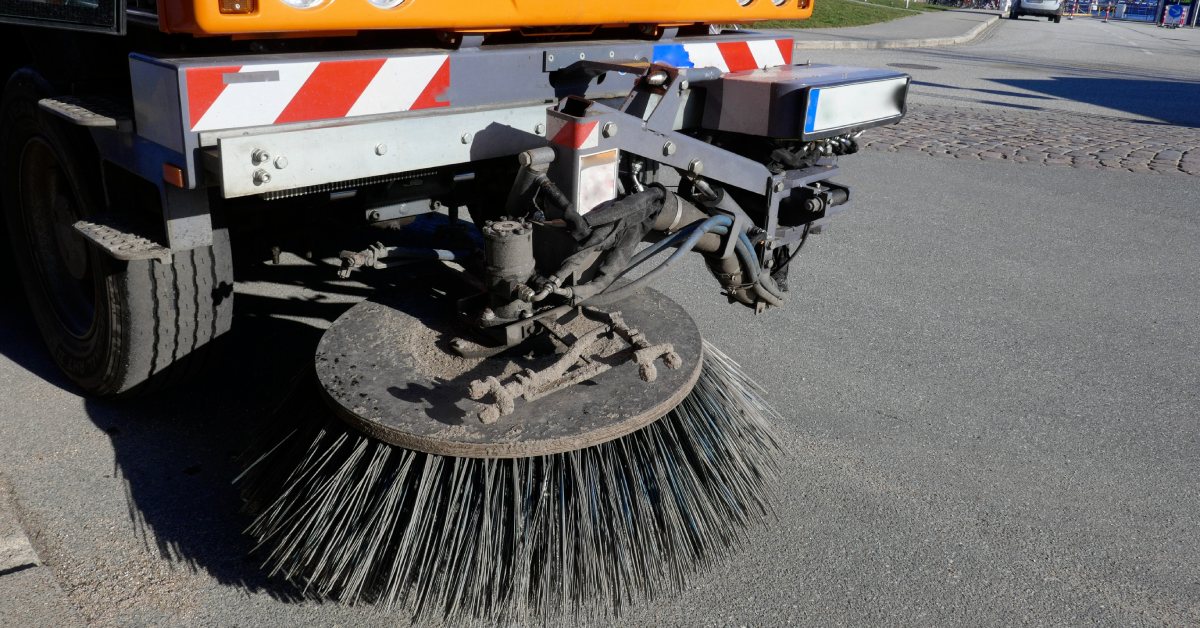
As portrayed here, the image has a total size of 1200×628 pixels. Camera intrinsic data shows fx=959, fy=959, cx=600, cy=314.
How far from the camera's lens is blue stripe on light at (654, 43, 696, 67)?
2.81m

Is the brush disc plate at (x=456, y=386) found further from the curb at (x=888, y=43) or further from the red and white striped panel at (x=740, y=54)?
the curb at (x=888, y=43)

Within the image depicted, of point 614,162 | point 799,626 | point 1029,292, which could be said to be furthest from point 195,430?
point 1029,292

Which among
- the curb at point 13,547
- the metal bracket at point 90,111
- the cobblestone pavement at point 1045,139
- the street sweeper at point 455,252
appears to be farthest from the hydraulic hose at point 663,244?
the cobblestone pavement at point 1045,139

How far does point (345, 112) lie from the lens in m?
2.19

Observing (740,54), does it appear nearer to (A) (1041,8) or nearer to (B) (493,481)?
(B) (493,481)

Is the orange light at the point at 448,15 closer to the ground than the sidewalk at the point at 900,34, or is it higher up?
higher up

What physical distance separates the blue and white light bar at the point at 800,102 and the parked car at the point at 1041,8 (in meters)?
27.1

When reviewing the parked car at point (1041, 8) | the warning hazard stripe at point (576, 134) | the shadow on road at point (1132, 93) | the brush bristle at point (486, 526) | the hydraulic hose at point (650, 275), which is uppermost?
the parked car at point (1041, 8)

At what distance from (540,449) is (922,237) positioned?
346cm

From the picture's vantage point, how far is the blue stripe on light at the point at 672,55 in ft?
9.23

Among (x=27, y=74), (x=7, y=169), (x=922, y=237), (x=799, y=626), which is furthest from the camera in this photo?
(x=922, y=237)

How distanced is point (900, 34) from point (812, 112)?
15.4m

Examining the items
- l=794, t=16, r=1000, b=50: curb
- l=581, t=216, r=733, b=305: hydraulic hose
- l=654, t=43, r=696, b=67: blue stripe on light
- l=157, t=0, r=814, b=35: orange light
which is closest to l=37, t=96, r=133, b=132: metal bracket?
l=157, t=0, r=814, b=35: orange light

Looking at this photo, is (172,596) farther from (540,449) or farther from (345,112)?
(345,112)
